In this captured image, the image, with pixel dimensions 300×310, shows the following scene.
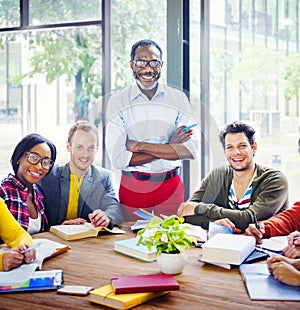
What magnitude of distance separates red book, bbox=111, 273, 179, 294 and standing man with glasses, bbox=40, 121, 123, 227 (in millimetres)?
1078

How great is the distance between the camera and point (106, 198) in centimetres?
294

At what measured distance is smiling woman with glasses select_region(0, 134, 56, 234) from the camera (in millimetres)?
2680

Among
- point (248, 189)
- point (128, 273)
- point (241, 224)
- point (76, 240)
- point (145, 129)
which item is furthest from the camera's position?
point (145, 129)

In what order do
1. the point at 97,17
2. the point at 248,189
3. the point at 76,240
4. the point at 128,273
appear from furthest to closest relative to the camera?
1. the point at 97,17
2. the point at 248,189
3. the point at 76,240
4. the point at 128,273

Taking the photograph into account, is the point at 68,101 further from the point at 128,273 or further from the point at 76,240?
the point at 128,273

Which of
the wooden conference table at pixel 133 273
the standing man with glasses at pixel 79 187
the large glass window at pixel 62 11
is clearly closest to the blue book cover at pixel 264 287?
the wooden conference table at pixel 133 273

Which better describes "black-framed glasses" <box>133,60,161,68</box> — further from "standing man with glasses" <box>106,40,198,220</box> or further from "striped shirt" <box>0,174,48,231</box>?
"striped shirt" <box>0,174,48,231</box>

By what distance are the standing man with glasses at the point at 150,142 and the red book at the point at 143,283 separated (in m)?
1.25

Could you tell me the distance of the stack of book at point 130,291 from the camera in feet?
5.23

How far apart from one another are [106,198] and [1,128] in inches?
62.3

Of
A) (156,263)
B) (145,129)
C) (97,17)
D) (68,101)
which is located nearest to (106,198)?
(145,129)

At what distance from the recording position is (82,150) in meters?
3.08

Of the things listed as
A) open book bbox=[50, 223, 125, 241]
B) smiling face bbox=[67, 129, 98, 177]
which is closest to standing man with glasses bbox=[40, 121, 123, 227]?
smiling face bbox=[67, 129, 98, 177]

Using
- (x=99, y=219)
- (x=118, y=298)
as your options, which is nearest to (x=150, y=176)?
(x=99, y=219)
